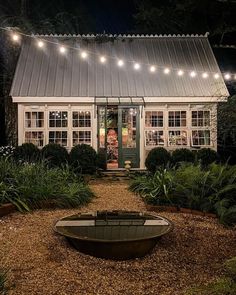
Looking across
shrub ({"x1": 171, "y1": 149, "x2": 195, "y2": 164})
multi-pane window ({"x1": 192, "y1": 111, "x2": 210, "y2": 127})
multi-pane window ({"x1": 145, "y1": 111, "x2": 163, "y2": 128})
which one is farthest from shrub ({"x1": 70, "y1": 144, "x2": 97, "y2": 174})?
multi-pane window ({"x1": 192, "y1": 111, "x2": 210, "y2": 127})

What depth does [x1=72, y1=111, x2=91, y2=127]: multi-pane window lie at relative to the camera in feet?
45.9

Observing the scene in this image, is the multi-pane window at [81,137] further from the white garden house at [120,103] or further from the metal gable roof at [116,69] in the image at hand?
the metal gable roof at [116,69]

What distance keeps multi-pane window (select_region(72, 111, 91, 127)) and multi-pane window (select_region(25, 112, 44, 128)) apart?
116 centimetres

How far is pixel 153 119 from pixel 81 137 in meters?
2.69

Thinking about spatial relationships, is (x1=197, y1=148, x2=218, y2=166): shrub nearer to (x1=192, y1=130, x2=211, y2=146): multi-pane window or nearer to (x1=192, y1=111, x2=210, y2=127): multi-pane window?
(x1=192, y1=130, x2=211, y2=146): multi-pane window

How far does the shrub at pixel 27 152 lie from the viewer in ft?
40.7

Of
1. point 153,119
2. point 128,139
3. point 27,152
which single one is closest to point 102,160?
point 128,139

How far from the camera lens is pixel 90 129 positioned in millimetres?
13984

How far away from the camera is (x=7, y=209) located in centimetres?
707

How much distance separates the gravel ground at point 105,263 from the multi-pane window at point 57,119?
23.8 feet

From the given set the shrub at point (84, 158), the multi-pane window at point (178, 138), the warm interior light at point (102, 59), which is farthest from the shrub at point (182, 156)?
the warm interior light at point (102, 59)

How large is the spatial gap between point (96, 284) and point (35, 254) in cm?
120

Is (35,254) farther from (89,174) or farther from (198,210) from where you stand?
(89,174)

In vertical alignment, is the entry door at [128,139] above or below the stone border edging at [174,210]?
above
